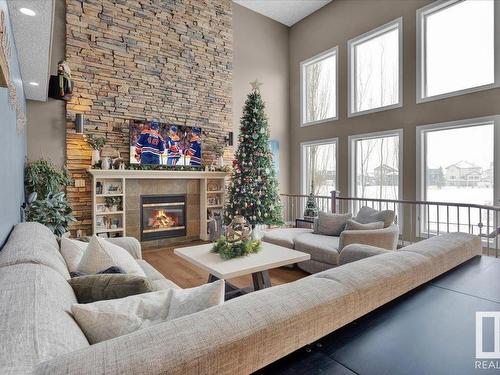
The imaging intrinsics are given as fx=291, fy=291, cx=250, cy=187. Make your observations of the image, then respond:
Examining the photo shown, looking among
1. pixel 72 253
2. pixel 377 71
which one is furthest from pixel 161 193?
pixel 377 71

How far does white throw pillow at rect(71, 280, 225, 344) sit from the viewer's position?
955 millimetres

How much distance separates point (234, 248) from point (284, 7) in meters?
6.19

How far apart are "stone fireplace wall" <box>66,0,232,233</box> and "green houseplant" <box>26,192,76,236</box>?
38.9 inches

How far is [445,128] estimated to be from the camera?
475 centimetres

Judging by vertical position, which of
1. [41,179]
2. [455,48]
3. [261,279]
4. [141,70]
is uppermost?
[455,48]

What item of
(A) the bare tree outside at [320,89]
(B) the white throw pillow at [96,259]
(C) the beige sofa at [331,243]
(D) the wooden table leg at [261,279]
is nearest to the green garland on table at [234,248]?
(D) the wooden table leg at [261,279]

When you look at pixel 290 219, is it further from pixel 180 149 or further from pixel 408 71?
pixel 408 71

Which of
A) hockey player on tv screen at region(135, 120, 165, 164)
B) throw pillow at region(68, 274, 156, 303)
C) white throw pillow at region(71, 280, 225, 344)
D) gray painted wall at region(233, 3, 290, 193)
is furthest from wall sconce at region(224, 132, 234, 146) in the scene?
white throw pillow at region(71, 280, 225, 344)

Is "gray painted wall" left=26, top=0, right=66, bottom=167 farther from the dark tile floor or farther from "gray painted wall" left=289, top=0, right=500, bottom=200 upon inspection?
the dark tile floor

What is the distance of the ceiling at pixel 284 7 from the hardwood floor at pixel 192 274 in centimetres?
574

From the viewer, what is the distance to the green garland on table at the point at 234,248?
8.64 feet

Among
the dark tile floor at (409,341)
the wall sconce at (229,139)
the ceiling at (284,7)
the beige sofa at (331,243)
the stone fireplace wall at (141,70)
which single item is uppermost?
the ceiling at (284,7)

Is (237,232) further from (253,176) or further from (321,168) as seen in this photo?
(321,168)

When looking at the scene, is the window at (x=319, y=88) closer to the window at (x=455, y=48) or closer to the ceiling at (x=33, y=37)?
the window at (x=455, y=48)
